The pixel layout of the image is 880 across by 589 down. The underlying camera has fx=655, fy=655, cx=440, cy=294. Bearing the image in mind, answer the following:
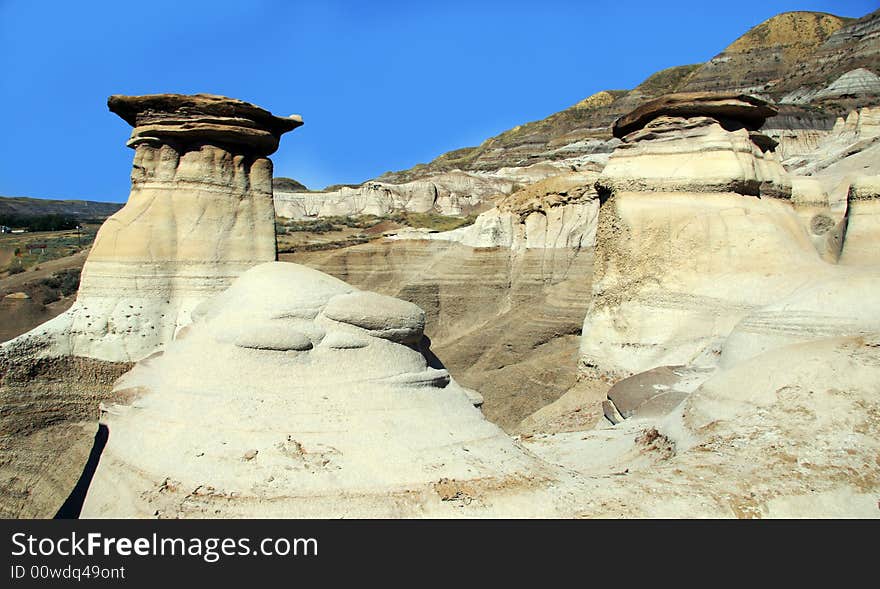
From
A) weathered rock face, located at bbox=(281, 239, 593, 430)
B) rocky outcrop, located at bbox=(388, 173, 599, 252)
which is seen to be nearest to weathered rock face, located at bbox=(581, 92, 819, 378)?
weathered rock face, located at bbox=(281, 239, 593, 430)

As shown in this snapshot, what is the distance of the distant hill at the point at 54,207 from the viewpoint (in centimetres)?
6381

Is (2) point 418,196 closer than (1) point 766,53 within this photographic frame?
Yes

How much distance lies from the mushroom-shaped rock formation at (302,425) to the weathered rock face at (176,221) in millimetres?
3691

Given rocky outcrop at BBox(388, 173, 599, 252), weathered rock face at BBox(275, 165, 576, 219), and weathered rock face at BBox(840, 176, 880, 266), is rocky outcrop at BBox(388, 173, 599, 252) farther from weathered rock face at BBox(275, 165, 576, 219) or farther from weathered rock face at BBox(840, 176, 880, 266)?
weathered rock face at BBox(275, 165, 576, 219)

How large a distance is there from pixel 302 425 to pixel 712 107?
8800 mm

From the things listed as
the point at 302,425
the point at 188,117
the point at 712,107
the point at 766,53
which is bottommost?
the point at 302,425

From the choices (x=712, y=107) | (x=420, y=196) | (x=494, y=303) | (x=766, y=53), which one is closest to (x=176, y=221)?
(x=712, y=107)

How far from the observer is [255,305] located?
443 centimetres

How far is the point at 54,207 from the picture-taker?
74.5 meters

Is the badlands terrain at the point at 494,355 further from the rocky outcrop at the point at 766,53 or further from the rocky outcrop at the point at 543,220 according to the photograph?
the rocky outcrop at the point at 766,53

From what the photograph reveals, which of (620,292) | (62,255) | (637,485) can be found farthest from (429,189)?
(637,485)

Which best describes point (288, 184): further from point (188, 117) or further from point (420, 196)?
point (188, 117)

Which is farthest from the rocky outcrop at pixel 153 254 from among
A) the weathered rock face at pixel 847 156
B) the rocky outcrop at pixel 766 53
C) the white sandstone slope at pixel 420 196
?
the rocky outcrop at pixel 766 53
